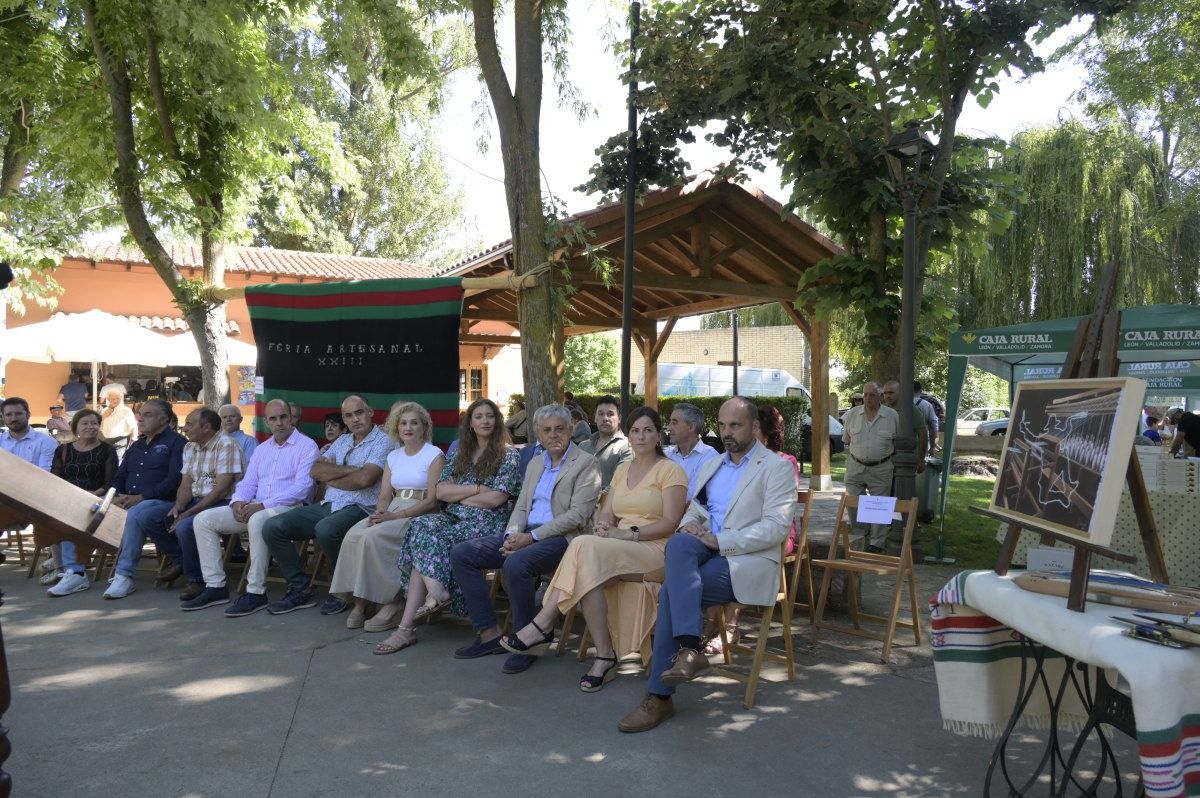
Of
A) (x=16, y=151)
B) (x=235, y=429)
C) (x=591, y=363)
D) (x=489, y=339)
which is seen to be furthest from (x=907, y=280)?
(x=591, y=363)

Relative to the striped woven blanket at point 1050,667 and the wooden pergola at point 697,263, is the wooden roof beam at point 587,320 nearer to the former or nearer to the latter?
the wooden pergola at point 697,263

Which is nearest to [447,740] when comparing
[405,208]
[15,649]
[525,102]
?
[15,649]

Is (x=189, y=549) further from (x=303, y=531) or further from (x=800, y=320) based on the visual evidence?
(x=800, y=320)

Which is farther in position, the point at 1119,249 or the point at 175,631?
the point at 1119,249

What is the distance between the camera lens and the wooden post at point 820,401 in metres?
12.0

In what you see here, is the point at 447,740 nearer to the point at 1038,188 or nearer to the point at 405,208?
the point at 1038,188

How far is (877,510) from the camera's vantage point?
5211 millimetres

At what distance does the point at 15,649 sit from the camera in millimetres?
5172

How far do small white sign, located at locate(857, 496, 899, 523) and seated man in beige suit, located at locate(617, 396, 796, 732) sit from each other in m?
0.91

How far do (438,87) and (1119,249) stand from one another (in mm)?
16578

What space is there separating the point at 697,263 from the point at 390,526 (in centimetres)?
645

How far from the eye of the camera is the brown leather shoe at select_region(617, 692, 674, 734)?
12.6 ft

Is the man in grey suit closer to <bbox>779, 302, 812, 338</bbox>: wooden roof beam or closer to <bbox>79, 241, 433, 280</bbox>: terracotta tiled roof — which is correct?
<bbox>779, 302, 812, 338</bbox>: wooden roof beam

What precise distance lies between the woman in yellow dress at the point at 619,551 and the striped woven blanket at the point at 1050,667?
5.40 feet
